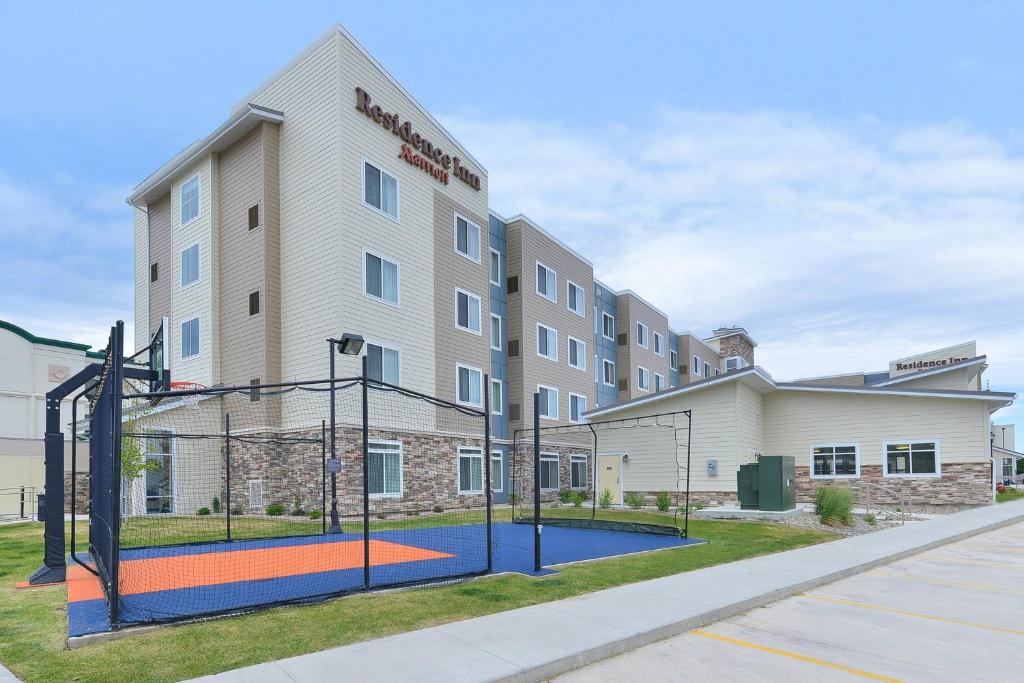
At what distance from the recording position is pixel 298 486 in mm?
22125

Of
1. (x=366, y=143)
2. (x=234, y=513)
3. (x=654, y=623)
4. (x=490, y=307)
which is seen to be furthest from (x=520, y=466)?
(x=654, y=623)

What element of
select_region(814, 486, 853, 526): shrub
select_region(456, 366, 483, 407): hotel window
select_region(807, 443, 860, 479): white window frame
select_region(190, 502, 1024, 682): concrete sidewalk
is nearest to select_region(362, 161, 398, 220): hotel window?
select_region(456, 366, 483, 407): hotel window

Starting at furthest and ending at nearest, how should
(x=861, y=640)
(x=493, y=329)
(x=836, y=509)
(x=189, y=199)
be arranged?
(x=493, y=329)
(x=189, y=199)
(x=836, y=509)
(x=861, y=640)

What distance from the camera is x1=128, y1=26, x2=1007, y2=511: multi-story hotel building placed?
23.2 m

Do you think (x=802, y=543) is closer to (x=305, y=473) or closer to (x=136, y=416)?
(x=305, y=473)

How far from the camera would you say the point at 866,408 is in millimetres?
25859

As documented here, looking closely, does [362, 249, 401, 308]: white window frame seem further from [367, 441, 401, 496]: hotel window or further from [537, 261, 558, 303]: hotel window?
[537, 261, 558, 303]: hotel window

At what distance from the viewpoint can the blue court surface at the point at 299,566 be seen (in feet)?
27.8

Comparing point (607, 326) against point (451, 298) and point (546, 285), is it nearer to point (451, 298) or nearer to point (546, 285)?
point (546, 285)

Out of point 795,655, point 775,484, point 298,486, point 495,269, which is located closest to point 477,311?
point 495,269

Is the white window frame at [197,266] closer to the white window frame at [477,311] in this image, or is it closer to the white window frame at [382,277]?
the white window frame at [382,277]

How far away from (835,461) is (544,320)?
1527 centimetres

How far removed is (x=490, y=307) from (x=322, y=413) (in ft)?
39.4

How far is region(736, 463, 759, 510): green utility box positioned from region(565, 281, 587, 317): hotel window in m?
17.7
